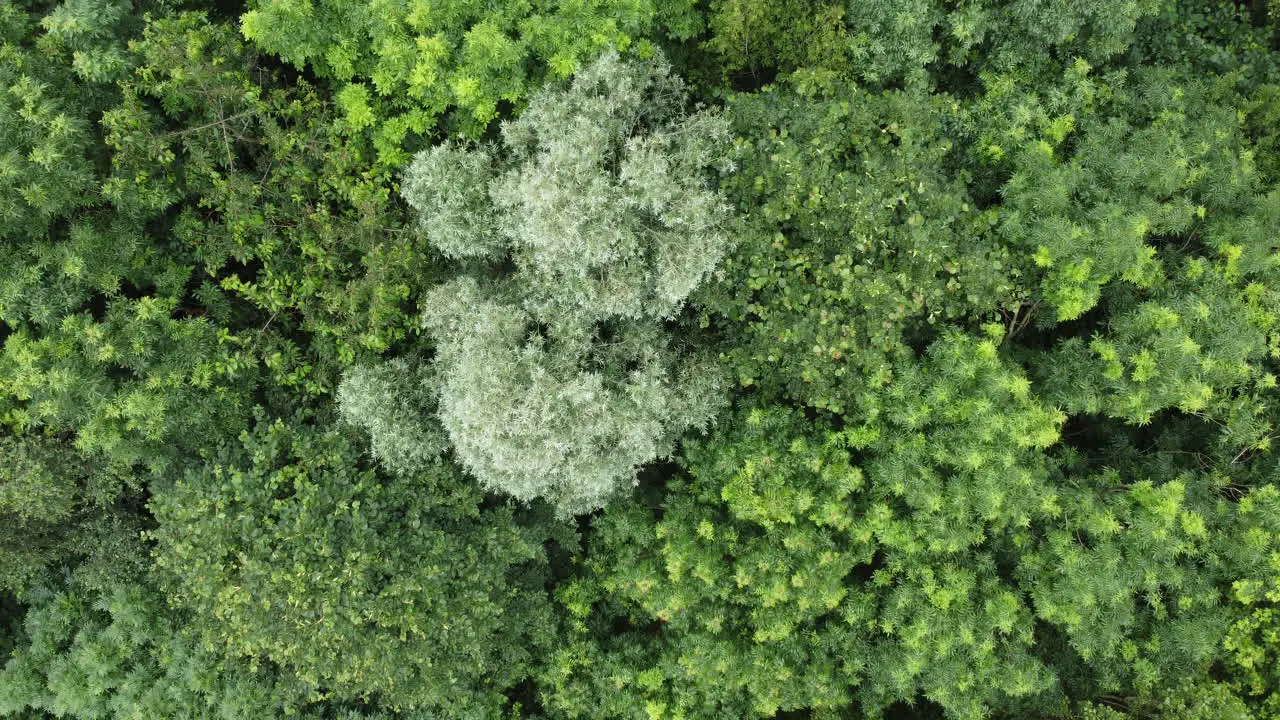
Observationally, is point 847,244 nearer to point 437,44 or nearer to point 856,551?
point 856,551

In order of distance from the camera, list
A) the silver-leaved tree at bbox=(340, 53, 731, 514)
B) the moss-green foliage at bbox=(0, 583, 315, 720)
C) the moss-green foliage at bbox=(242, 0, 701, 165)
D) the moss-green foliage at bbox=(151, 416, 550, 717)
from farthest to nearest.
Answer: the moss-green foliage at bbox=(0, 583, 315, 720) < the moss-green foliage at bbox=(151, 416, 550, 717) < the moss-green foliage at bbox=(242, 0, 701, 165) < the silver-leaved tree at bbox=(340, 53, 731, 514)

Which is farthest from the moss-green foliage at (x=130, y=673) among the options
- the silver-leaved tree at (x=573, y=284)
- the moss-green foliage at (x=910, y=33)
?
the moss-green foliage at (x=910, y=33)

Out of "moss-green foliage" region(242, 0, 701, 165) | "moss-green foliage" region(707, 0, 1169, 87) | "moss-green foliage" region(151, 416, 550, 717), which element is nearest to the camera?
"moss-green foliage" region(242, 0, 701, 165)

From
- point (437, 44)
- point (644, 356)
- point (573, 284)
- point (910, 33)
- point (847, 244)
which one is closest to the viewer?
point (437, 44)

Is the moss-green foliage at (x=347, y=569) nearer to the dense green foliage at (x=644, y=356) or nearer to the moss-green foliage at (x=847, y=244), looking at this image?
the dense green foliage at (x=644, y=356)

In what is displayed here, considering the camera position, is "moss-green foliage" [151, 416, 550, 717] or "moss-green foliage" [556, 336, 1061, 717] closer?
"moss-green foliage" [556, 336, 1061, 717]

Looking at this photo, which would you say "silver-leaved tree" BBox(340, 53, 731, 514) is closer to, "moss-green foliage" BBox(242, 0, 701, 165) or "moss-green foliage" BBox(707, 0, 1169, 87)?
"moss-green foliage" BBox(242, 0, 701, 165)

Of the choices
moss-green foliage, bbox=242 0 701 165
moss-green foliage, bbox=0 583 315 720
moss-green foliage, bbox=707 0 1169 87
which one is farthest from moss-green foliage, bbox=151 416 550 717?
moss-green foliage, bbox=707 0 1169 87

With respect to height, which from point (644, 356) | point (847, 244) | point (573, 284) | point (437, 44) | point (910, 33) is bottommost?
point (644, 356)

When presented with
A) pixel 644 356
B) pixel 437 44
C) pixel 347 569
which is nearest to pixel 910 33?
pixel 644 356
